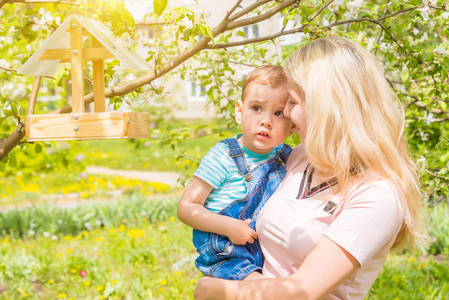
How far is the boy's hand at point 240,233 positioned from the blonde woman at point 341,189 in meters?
0.05

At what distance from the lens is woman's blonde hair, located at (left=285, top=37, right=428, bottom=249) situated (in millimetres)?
1622

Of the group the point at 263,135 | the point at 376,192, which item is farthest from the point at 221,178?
the point at 376,192

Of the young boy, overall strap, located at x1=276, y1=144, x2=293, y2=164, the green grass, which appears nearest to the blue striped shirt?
the young boy

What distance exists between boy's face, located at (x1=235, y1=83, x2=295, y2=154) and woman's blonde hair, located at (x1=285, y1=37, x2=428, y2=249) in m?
0.22

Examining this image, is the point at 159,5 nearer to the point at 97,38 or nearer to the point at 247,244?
the point at 97,38

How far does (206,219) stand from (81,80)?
0.64 meters

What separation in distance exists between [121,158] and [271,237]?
30.4 ft

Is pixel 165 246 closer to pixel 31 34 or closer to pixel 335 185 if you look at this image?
pixel 31 34

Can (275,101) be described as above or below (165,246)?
above

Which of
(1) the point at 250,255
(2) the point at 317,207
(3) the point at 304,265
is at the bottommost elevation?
(1) the point at 250,255

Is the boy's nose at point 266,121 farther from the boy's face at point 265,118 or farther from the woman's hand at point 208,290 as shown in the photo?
the woman's hand at point 208,290

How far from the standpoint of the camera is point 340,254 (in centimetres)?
151

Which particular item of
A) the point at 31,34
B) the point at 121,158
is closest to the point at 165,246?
the point at 31,34

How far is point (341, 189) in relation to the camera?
5.38 ft
